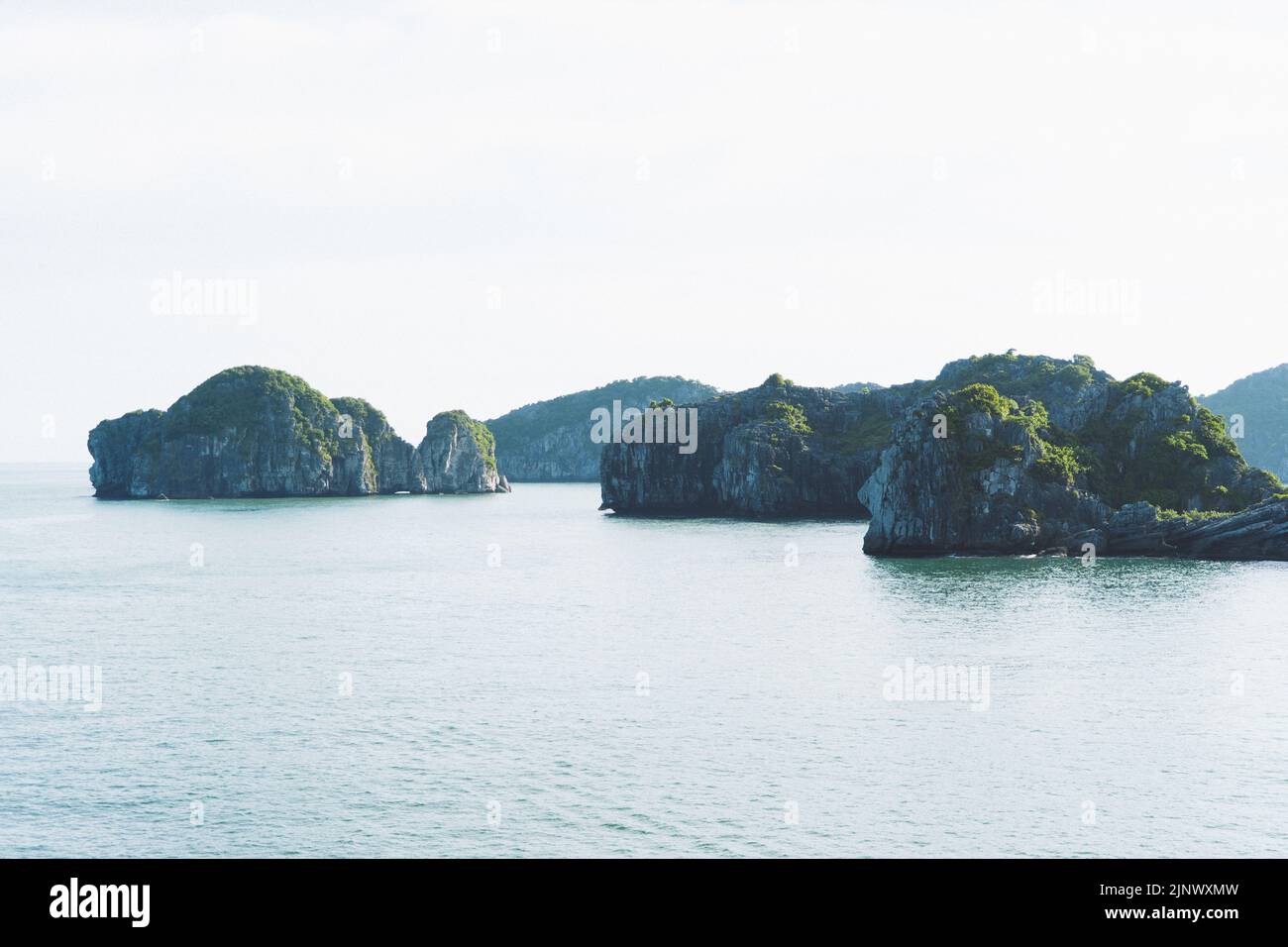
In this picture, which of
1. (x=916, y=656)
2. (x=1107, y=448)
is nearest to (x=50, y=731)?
(x=916, y=656)

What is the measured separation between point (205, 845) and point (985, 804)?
25.6m

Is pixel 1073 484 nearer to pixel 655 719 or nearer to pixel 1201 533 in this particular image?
pixel 1201 533

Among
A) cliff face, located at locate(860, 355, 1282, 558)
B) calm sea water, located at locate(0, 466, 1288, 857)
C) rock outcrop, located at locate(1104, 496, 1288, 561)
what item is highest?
cliff face, located at locate(860, 355, 1282, 558)

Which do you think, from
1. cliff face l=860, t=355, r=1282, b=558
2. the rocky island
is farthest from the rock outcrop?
cliff face l=860, t=355, r=1282, b=558

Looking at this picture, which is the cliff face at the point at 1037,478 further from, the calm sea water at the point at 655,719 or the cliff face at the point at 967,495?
the calm sea water at the point at 655,719

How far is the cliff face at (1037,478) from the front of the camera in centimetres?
12212

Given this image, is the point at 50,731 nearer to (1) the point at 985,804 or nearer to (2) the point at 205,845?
(2) the point at 205,845

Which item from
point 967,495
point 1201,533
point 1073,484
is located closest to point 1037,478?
point 1073,484

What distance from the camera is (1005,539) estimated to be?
121438 millimetres

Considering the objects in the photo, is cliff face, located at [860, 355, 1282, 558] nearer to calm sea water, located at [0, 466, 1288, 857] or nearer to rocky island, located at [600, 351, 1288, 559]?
rocky island, located at [600, 351, 1288, 559]

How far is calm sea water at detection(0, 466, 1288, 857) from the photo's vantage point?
1462 inches

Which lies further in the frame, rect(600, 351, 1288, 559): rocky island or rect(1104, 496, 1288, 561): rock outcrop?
rect(600, 351, 1288, 559): rocky island

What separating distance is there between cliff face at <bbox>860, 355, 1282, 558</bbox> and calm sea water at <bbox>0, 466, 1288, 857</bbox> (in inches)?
648

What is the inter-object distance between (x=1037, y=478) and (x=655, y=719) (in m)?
84.7
